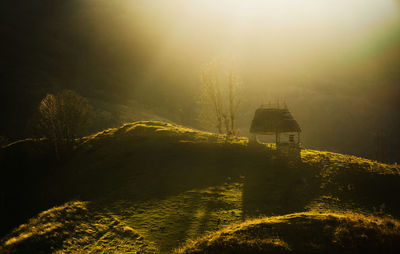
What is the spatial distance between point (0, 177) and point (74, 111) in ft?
80.2

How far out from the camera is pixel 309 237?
1340 centimetres

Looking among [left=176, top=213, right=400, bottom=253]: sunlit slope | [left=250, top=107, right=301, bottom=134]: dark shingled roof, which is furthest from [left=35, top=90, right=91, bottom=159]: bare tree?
[left=176, top=213, right=400, bottom=253]: sunlit slope

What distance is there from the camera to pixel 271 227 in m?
14.9

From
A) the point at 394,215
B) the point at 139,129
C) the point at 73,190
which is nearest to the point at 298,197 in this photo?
the point at 394,215

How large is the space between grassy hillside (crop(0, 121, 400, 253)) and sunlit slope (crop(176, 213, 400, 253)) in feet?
8.10

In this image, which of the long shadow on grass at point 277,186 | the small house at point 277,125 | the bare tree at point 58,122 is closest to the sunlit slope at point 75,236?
the long shadow on grass at point 277,186

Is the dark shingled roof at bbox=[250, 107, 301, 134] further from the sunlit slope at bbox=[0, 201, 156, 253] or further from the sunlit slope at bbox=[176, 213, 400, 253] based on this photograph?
the sunlit slope at bbox=[0, 201, 156, 253]

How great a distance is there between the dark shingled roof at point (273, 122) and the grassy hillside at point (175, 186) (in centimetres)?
473

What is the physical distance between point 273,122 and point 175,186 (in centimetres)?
2418

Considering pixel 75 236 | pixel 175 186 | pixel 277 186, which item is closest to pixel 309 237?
pixel 277 186

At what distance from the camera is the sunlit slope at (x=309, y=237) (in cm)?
1246

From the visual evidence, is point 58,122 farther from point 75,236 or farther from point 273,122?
point 273,122

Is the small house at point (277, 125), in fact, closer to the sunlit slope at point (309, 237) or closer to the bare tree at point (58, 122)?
the sunlit slope at point (309, 237)

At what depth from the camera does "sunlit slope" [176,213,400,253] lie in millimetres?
12461
